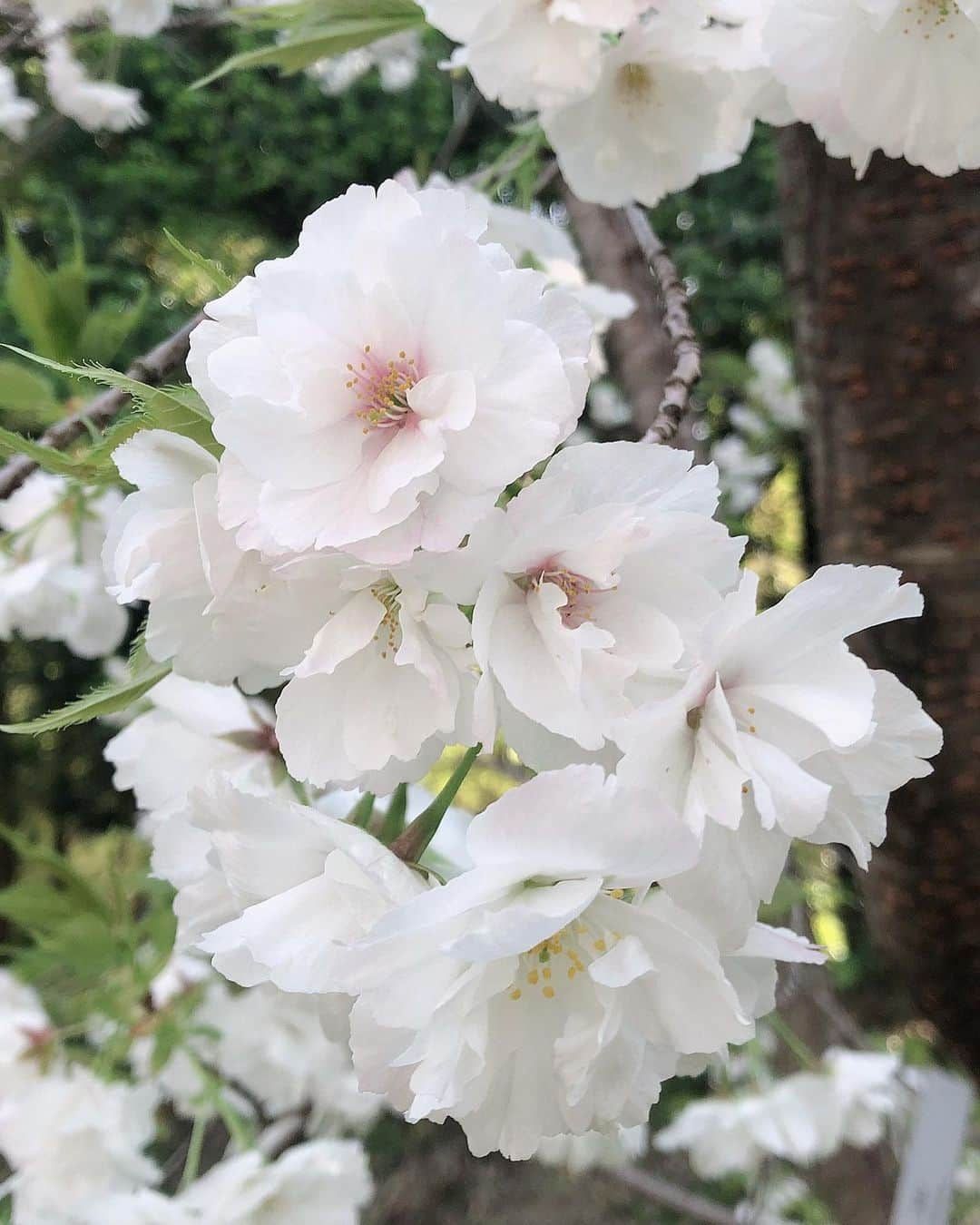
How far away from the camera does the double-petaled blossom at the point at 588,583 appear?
1.15 ft

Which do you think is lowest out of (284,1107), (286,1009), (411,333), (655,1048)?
(284,1107)

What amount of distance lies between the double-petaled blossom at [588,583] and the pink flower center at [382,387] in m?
0.08

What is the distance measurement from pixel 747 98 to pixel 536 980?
542 mm

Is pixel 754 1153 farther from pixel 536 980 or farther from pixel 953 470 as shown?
pixel 536 980

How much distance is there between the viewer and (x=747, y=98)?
23.6 inches

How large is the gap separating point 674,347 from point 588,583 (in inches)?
8.3

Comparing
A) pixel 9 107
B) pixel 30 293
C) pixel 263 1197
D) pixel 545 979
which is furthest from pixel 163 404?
pixel 9 107

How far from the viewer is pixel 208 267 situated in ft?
1.34

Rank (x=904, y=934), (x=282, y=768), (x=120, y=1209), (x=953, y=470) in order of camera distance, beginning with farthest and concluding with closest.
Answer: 1. (x=904, y=934)
2. (x=953, y=470)
3. (x=120, y=1209)
4. (x=282, y=768)

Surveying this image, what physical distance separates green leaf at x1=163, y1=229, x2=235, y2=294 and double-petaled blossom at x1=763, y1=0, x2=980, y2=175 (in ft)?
1.06

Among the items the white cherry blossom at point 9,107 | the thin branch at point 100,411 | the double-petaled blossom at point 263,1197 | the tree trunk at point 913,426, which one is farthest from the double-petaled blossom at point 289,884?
the white cherry blossom at point 9,107

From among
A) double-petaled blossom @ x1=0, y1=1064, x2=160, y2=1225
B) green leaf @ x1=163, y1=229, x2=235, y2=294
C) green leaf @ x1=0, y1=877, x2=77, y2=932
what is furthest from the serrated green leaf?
double-petaled blossom @ x1=0, y1=1064, x2=160, y2=1225

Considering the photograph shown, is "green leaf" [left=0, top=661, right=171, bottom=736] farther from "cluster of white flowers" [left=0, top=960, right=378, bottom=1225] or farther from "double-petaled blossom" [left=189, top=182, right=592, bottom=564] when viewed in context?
"cluster of white flowers" [left=0, top=960, right=378, bottom=1225]

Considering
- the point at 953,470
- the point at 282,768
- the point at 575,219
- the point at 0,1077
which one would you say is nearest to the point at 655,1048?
the point at 282,768
